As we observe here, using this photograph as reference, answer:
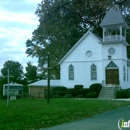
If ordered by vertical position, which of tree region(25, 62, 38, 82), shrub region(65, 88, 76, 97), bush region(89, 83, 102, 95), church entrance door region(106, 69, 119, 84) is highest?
tree region(25, 62, 38, 82)

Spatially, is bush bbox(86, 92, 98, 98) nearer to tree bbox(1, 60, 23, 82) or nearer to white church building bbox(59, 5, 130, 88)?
white church building bbox(59, 5, 130, 88)

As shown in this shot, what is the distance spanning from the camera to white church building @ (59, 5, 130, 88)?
104 feet

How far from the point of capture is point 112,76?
31906 mm

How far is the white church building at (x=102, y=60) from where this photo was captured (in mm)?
31828

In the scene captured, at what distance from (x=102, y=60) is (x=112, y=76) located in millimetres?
A: 2237

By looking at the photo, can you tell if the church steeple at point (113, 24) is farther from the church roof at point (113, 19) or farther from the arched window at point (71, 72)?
the arched window at point (71, 72)

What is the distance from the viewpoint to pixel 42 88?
40.0m

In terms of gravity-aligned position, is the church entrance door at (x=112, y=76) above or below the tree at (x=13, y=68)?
below

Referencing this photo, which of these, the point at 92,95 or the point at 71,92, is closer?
the point at 92,95

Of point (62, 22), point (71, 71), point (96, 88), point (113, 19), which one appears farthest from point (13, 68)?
point (96, 88)

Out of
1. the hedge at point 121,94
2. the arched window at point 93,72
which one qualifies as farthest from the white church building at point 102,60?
the hedge at point 121,94

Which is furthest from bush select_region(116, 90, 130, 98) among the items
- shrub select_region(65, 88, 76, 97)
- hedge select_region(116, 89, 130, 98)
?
shrub select_region(65, 88, 76, 97)

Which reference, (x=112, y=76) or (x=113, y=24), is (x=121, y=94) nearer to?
(x=112, y=76)

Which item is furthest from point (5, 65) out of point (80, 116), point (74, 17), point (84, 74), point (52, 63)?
point (80, 116)
